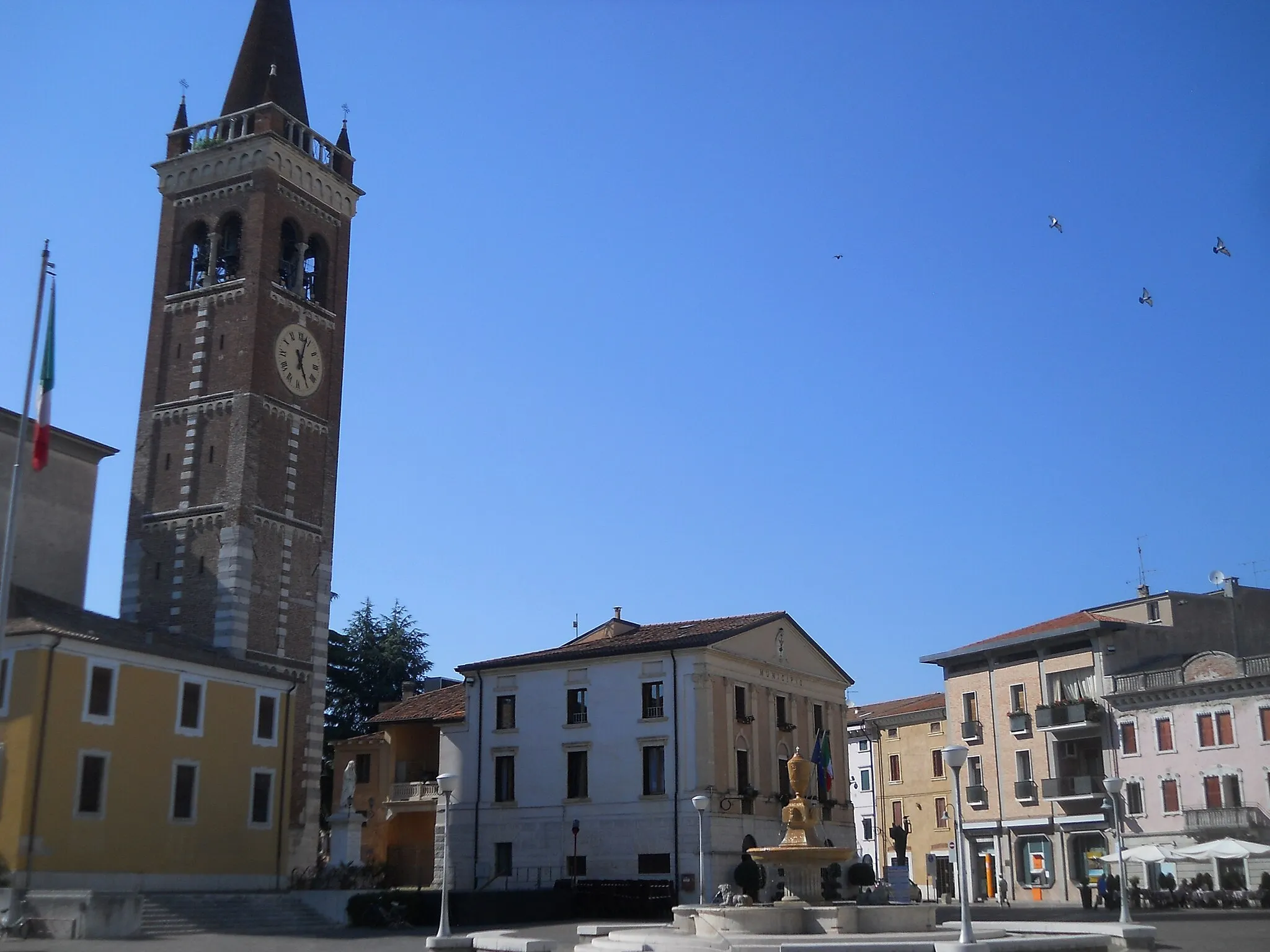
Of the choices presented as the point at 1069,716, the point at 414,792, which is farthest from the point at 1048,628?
the point at 414,792

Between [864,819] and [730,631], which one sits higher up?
[730,631]

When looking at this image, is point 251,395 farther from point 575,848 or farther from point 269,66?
point 575,848

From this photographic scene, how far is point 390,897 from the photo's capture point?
3603cm

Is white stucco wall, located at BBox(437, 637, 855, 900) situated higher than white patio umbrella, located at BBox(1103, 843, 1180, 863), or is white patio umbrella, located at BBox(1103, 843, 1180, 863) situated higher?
white stucco wall, located at BBox(437, 637, 855, 900)

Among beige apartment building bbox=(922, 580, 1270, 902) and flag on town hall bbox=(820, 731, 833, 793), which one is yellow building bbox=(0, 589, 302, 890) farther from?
beige apartment building bbox=(922, 580, 1270, 902)

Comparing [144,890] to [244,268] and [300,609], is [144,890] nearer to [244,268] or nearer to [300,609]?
[300,609]

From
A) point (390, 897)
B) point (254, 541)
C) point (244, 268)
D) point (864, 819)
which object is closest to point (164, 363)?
point (244, 268)

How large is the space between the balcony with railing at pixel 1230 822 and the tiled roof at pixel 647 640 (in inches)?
643

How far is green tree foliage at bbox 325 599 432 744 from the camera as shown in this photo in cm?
7031

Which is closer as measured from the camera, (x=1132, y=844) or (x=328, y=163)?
(x=1132, y=844)

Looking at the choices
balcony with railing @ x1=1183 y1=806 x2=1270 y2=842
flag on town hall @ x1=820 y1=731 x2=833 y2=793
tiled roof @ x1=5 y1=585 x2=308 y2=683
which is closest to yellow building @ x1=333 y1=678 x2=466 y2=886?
tiled roof @ x1=5 y1=585 x2=308 y2=683

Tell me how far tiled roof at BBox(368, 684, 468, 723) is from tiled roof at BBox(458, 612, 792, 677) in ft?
7.99

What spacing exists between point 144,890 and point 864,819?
50186 millimetres

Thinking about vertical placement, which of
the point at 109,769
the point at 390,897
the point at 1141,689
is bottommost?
the point at 390,897
